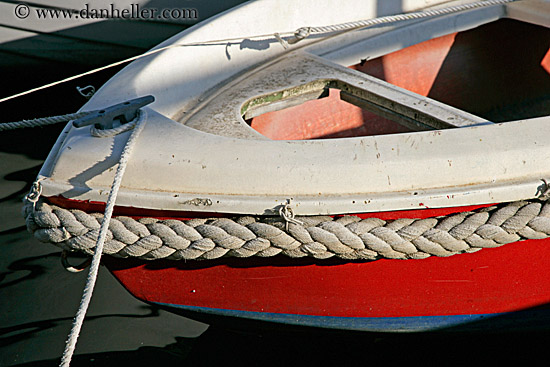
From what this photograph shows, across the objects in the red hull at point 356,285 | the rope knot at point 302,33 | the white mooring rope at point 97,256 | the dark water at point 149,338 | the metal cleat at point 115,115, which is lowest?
the dark water at point 149,338

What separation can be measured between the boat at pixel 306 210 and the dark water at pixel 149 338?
16 centimetres

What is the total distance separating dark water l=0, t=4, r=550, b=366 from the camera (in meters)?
1.92

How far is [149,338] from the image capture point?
2094 mm

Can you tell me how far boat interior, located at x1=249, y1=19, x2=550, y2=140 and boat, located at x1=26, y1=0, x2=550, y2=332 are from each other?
40 centimetres

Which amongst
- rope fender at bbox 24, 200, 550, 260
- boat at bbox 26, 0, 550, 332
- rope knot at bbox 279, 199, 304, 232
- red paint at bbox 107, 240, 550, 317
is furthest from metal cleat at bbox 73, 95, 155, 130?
rope knot at bbox 279, 199, 304, 232

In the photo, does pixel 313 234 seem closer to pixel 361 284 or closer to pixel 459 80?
pixel 361 284

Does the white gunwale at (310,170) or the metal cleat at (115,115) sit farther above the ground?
the metal cleat at (115,115)

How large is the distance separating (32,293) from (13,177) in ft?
3.25

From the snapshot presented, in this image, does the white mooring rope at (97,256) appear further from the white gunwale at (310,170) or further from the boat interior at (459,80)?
the boat interior at (459,80)

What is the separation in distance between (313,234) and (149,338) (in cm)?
101

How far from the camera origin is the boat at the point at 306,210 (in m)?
1.38

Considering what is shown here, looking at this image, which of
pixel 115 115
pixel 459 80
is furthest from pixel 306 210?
pixel 459 80

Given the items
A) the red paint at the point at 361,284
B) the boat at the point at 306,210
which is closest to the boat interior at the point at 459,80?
the boat at the point at 306,210

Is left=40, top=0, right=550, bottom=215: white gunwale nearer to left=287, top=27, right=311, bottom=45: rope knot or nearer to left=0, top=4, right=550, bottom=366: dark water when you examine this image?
left=0, top=4, right=550, bottom=366: dark water
